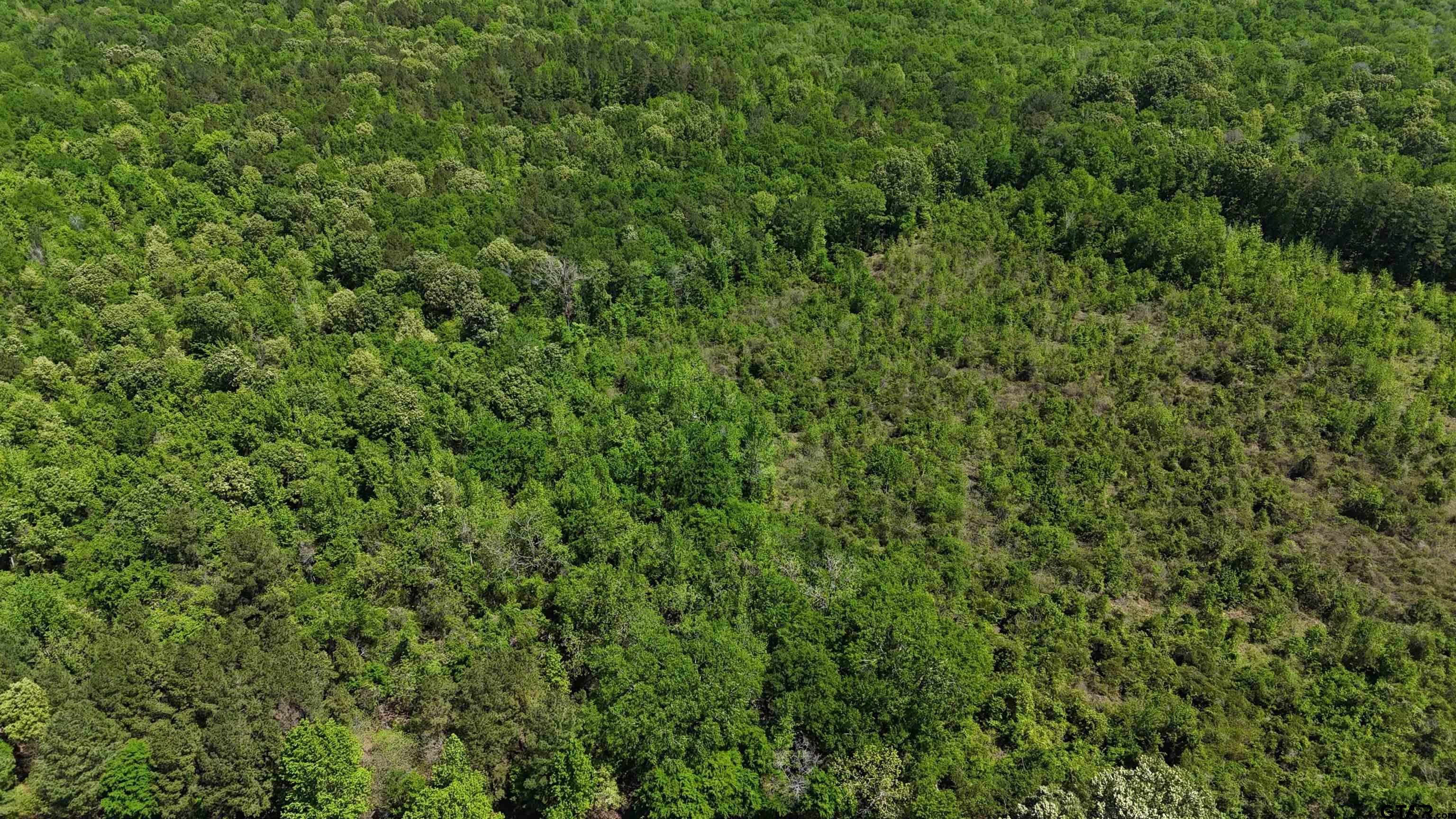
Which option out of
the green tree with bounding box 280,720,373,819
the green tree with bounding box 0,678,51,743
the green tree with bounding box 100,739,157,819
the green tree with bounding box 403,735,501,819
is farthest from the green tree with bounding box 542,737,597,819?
the green tree with bounding box 0,678,51,743

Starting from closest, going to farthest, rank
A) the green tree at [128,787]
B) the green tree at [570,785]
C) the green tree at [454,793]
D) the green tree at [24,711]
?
the green tree at [128,787] < the green tree at [454,793] < the green tree at [570,785] < the green tree at [24,711]

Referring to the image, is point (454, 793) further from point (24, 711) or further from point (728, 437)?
point (728, 437)

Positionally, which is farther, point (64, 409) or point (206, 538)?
point (64, 409)

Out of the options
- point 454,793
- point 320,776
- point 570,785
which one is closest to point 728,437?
point 570,785

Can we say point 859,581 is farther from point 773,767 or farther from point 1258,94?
point 1258,94

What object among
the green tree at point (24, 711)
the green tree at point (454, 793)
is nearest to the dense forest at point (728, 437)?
the green tree at point (454, 793)

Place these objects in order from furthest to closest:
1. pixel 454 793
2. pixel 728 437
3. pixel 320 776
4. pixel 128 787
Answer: pixel 728 437, pixel 320 776, pixel 454 793, pixel 128 787

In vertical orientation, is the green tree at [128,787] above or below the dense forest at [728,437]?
below

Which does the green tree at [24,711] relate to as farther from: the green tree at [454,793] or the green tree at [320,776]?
the green tree at [454,793]

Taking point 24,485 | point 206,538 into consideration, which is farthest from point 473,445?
point 24,485
